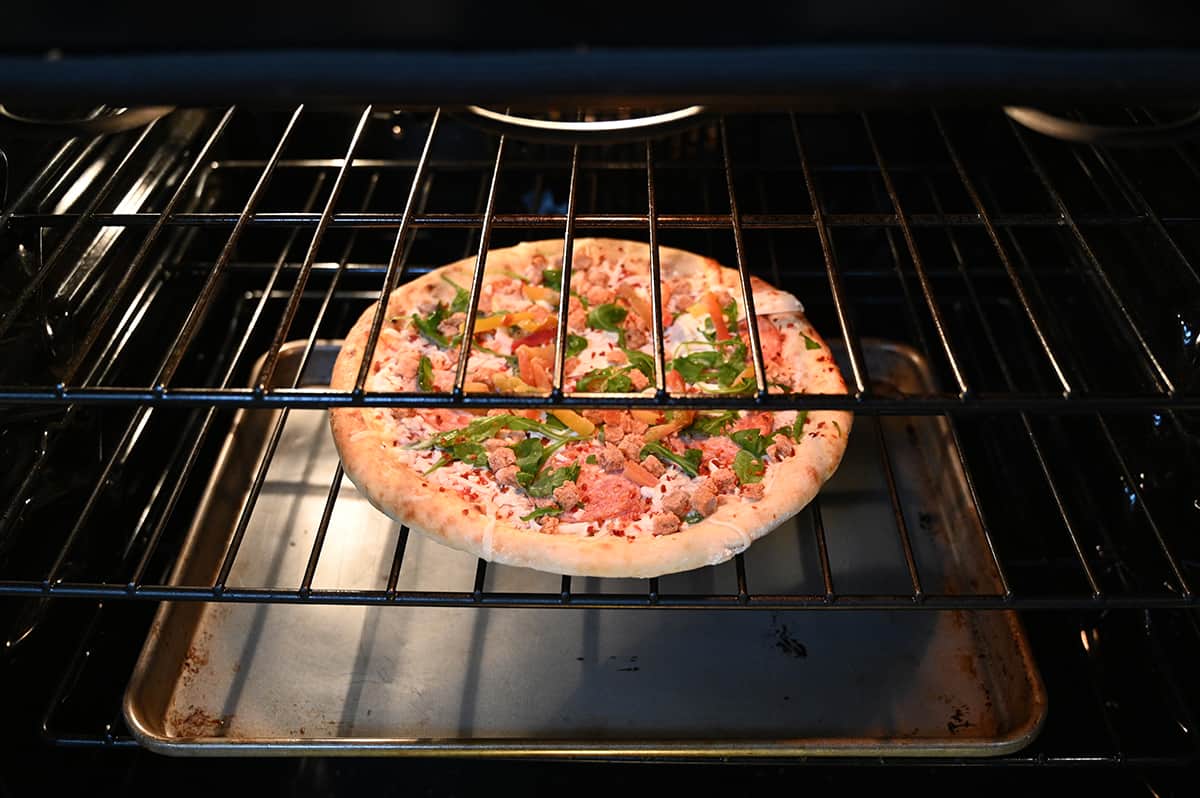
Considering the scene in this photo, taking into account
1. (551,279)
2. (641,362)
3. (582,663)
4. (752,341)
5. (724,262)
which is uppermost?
(724,262)

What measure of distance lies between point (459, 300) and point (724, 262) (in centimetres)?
61

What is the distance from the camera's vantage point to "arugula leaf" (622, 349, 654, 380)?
1.55 meters

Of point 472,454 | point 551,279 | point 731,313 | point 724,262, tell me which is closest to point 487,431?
point 472,454

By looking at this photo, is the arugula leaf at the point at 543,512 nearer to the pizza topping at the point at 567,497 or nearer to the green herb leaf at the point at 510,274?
the pizza topping at the point at 567,497

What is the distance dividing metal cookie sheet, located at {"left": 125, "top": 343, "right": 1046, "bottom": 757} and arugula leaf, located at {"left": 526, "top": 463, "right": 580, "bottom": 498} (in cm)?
21

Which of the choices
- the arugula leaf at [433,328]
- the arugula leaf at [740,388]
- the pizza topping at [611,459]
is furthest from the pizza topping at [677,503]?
the arugula leaf at [433,328]

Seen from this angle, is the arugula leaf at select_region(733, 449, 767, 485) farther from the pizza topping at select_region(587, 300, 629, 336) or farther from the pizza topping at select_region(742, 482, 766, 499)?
the pizza topping at select_region(587, 300, 629, 336)

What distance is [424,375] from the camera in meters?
1.56

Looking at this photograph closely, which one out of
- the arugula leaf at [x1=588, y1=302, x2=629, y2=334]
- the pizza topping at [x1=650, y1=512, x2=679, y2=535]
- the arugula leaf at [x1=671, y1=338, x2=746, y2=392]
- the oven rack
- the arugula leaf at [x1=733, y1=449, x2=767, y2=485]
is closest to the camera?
the oven rack

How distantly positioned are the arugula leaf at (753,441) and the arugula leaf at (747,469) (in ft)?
0.08

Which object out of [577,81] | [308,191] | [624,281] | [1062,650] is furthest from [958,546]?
[308,191]

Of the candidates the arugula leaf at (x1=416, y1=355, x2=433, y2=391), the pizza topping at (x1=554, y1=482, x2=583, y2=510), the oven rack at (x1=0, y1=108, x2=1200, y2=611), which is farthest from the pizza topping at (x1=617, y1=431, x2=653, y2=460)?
the arugula leaf at (x1=416, y1=355, x2=433, y2=391)

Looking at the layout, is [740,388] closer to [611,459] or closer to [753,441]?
[753,441]

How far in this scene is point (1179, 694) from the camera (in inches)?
53.4
